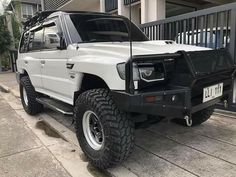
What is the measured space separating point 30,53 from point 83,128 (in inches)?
112

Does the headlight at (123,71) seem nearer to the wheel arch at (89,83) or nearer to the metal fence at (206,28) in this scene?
the wheel arch at (89,83)

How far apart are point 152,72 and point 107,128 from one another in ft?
2.59

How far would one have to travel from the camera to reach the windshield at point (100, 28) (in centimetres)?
383

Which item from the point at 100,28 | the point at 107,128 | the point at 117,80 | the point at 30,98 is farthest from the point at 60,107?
the point at 117,80

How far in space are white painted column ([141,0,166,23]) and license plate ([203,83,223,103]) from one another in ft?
19.6

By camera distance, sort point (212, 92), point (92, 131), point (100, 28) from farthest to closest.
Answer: point (100, 28) → point (92, 131) → point (212, 92)

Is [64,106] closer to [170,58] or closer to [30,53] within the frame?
[30,53]

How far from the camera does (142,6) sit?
8867mm

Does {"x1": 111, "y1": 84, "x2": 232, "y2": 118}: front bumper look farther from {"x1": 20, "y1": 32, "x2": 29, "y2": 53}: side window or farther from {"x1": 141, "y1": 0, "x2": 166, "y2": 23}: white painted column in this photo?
{"x1": 141, "y1": 0, "x2": 166, "y2": 23}: white painted column

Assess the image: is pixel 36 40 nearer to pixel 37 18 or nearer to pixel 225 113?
pixel 37 18

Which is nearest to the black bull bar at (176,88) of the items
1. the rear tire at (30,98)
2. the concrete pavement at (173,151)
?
the concrete pavement at (173,151)

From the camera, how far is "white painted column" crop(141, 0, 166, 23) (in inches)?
338

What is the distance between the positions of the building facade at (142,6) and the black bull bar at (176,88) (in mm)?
6198

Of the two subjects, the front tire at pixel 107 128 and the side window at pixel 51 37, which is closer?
the front tire at pixel 107 128
